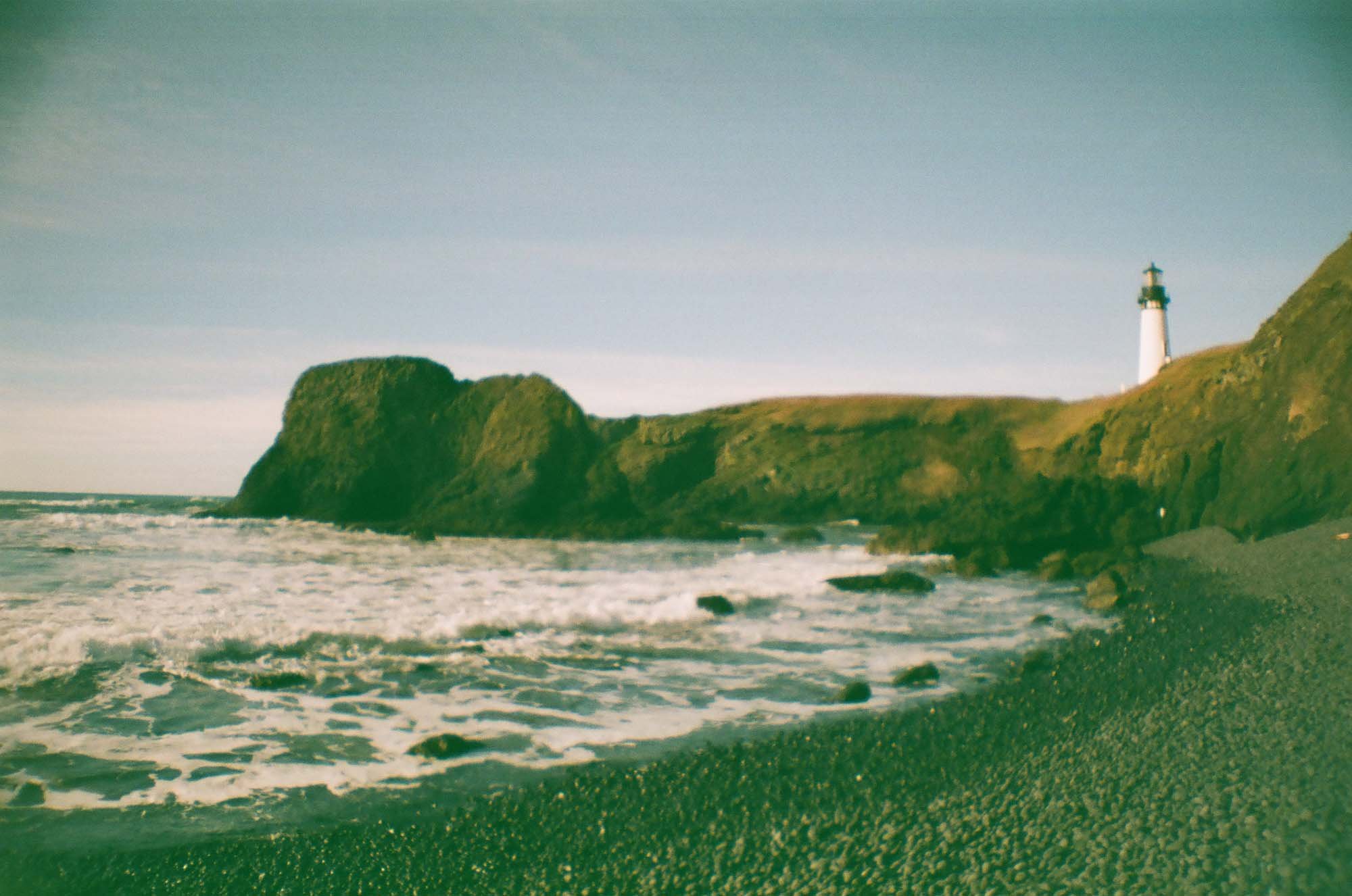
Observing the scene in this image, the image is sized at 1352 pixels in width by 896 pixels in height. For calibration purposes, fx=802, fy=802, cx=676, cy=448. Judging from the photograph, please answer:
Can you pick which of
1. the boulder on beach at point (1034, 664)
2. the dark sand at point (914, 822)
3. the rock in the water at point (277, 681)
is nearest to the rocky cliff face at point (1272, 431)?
the boulder on beach at point (1034, 664)

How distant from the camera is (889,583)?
14.3m

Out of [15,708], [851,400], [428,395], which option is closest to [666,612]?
[15,708]

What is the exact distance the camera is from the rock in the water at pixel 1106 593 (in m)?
11.5

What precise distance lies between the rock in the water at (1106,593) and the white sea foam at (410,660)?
33 centimetres

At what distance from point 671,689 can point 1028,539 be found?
14732 mm

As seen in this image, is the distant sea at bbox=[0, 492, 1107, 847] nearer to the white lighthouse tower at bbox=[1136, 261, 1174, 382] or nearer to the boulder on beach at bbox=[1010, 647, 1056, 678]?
the boulder on beach at bbox=[1010, 647, 1056, 678]

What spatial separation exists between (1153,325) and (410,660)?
136 feet

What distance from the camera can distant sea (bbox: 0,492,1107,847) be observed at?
5.14 m

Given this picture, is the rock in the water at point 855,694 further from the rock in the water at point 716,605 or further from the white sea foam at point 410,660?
the rock in the water at point 716,605

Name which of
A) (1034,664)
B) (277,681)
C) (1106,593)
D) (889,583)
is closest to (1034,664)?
(1034,664)

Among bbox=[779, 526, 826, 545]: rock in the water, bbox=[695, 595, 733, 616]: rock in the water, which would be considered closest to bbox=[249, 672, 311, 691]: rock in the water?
bbox=[695, 595, 733, 616]: rock in the water

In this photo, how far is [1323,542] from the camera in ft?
43.5

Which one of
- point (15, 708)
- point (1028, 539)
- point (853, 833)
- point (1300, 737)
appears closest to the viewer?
point (853, 833)

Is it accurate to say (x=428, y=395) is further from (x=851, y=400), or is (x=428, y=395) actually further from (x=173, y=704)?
(x=173, y=704)
